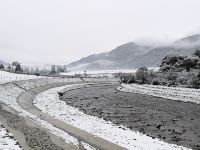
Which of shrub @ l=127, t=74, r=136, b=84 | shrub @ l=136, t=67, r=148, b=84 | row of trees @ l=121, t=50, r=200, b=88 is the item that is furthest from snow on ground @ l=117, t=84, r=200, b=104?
shrub @ l=127, t=74, r=136, b=84

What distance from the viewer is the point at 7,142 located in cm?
2466

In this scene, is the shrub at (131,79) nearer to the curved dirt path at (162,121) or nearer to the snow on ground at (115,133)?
the curved dirt path at (162,121)

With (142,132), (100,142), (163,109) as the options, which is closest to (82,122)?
(142,132)

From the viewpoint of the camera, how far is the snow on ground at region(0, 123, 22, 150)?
23261 millimetres

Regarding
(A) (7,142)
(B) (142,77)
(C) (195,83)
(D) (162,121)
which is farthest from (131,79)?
(A) (7,142)

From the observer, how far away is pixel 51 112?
4503cm

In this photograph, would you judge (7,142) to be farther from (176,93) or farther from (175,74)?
(175,74)

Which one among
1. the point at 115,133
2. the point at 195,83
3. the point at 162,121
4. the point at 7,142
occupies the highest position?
the point at 195,83

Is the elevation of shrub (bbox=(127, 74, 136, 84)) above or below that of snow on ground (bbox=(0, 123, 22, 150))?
above

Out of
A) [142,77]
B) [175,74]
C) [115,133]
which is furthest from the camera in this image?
[142,77]

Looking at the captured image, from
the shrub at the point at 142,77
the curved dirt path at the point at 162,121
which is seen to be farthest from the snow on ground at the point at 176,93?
the shrub at the point at 142,77

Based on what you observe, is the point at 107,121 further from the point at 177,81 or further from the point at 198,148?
the point at 177,81

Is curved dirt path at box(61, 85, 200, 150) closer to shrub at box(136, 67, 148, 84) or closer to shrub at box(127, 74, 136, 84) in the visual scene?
shrub at box(136, 67, 148, 84)

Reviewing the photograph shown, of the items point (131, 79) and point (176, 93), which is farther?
point (131, 79)
